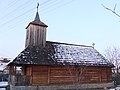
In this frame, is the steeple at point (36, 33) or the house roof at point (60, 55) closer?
the house roof at point (60, 55)

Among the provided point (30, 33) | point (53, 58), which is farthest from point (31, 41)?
point (53, 58)

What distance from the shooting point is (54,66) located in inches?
818

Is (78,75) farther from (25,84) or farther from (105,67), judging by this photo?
(25,84)

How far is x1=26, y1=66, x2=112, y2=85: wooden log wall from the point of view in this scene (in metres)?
19.9

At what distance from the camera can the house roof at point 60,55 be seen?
20198 millimetres

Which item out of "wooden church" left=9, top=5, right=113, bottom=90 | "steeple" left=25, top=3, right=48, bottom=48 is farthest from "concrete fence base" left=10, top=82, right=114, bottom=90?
"steeple" left=25, top=3, right=48, bottom=48

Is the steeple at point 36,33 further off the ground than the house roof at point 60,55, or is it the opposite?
the steeple at point 36,33

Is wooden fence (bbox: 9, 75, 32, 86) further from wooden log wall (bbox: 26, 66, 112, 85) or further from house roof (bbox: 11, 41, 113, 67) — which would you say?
house roof (bbox: 11, 41, 113, 67)

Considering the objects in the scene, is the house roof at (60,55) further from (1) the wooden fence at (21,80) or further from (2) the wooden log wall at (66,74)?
(1) the wooden fence at (21,80)

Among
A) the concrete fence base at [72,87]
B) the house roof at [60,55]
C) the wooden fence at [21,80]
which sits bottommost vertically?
the concrete fence base at [72,87]

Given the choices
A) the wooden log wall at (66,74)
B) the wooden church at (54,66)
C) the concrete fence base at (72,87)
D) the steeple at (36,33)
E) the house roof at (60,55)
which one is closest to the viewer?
the concrete fence base at (72,87)

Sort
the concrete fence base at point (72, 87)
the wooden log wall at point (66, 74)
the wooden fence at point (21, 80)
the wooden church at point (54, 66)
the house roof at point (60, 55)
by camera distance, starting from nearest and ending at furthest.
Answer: the wooden fence at point (21, 80), the concrete fence base at point (72, 87), the wooden church at point (54, 66), the wooden log wall at point (66, 74), the house roof at point (60, 55)

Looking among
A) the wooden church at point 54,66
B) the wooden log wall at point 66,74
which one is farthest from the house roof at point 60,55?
the wooden log wall at point 66,74

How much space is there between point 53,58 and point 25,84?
4278mm
